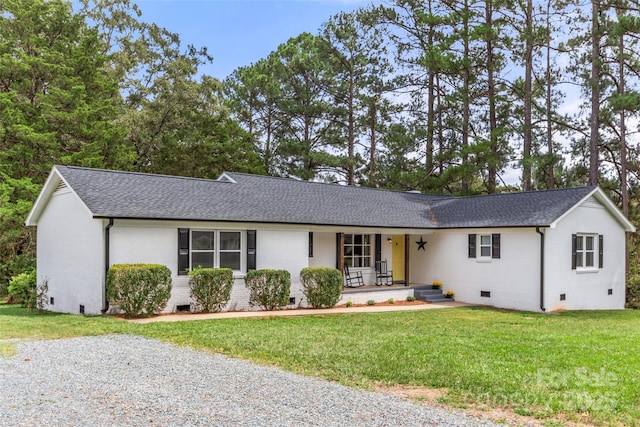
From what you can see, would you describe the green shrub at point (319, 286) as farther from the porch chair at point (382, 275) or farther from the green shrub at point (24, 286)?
the green shrub at point (24, 286)

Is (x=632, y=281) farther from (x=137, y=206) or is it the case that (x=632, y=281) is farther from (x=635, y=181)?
(x=137, y=206)

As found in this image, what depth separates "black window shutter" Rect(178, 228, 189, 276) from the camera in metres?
14.0

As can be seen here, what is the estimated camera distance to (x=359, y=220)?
1795 centimetres

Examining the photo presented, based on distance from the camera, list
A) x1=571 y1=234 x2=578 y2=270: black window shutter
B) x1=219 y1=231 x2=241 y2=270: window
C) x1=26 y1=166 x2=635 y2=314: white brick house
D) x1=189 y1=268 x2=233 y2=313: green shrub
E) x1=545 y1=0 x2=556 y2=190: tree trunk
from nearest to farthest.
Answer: x1=189 y1=268 x2=233 y2=313: green shrub, x1=26 y1=166 x2=635 y2=314: white brick house, x1=219 y1=231 x2=241 y2=270: window, x1=571 y1=234 x2=578 y2=270: black window shutter, x1=545 y1=0 x2=556 y2=190: tree trunk

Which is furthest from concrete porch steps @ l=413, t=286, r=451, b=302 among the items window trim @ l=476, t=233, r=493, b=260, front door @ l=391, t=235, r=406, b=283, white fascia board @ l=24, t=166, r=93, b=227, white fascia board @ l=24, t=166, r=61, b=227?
white fascia board @ l=24, t=166, r=61, b=227

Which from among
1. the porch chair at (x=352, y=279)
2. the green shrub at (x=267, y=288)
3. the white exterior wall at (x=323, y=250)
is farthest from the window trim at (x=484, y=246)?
the green shrub at (x=267, y=288)

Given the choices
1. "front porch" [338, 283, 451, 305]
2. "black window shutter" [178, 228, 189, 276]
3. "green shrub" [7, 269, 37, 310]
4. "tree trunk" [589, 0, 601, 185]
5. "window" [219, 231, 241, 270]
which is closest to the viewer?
"black window shutter" [178, 228, 189, 276]

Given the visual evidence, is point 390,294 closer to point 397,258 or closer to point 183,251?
point 397,258

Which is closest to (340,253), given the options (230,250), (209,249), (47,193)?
(230,250)

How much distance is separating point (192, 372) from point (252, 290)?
780cm

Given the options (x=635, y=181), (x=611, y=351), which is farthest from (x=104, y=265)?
(x=635, y=181)

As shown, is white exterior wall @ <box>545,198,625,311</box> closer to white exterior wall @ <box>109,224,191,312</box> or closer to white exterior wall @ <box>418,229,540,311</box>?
white exterior wall @ <box>418,229,540,311</box>

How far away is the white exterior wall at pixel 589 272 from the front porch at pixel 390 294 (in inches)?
146

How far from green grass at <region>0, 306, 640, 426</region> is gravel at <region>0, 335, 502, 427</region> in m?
0.56
